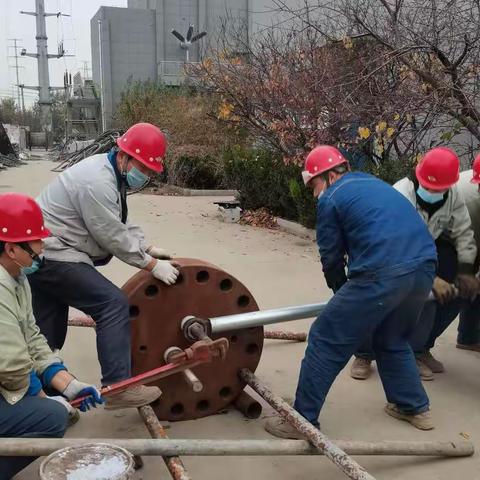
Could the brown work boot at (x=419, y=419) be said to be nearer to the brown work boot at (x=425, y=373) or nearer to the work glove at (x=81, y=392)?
the brown work boot at (x=425, y=373)

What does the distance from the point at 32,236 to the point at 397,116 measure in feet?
16.9

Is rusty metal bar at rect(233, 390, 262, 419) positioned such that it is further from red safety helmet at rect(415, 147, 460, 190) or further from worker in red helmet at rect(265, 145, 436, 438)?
red safety helmet at rect(415, 147, 460, 190)

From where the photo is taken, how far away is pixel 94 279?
11.1ft

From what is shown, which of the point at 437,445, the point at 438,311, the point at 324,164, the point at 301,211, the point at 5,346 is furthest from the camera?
the point at 301,211

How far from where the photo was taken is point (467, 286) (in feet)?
13.2

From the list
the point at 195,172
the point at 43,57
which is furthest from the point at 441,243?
the point at 43,57

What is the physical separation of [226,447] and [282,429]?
917 mm

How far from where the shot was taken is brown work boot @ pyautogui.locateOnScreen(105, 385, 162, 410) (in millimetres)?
3240

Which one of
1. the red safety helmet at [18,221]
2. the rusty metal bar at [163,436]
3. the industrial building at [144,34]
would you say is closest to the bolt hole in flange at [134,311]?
the rusty metal bar at [163,436]

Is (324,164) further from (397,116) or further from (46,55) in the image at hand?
(46,55)

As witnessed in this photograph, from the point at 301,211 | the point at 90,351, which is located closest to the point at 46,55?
the point at 301,211

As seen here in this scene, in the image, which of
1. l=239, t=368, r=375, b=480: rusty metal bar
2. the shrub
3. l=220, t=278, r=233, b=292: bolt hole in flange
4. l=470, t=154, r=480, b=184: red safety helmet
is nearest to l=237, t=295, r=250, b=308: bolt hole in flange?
l=220, t=278, r=233, b=292: bolt hole in flange

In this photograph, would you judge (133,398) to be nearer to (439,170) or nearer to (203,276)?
(203,276)

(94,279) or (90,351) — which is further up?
(94,279)
